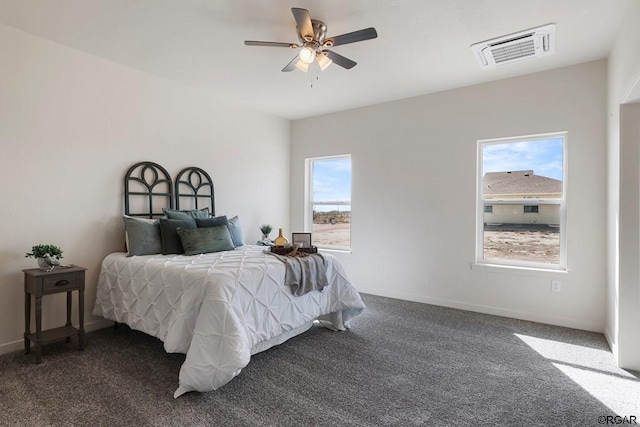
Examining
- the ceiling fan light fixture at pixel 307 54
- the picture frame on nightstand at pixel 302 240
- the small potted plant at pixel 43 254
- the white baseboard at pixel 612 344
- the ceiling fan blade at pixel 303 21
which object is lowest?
the white baseboard at pixel 612 344

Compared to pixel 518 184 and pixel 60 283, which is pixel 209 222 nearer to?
pixel 60 283

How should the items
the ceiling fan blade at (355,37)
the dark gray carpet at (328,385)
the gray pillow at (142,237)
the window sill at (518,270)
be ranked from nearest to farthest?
the dark gray carpet at (328,385) → the ceiling fan blade at (355,37) → the gray pillow at (142,237) → the window sill at (518,270)

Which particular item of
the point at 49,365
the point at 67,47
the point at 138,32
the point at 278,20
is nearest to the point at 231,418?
the point at 49,365

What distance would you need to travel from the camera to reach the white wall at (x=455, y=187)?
3.38 m

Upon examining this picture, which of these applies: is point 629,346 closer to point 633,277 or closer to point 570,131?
point 633,277

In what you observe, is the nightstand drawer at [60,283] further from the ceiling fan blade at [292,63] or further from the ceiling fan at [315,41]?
the ceiling fan blade at [292,63]

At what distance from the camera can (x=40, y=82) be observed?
2965mm

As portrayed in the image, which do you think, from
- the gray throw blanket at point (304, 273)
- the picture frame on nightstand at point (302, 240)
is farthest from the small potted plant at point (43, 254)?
the picture frame on nightstand at point (302, 240)

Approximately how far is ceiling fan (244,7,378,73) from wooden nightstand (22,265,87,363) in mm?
2306

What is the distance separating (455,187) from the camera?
162 inches

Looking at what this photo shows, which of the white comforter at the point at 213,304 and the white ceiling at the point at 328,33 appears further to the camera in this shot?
the white ceiling at the point at 328,33

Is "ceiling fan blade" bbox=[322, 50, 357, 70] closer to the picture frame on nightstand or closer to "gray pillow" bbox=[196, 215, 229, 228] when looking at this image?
the picture frame on nightstand

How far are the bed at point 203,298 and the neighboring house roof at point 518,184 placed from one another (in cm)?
209

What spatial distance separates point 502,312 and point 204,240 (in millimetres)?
3285
